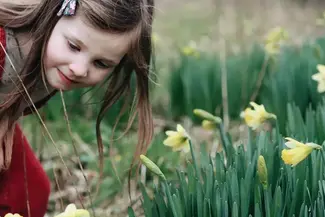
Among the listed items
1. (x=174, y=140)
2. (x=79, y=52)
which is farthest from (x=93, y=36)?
(x=174, y=140)

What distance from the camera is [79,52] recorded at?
69.5 inches

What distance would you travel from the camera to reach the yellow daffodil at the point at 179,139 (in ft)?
5.80

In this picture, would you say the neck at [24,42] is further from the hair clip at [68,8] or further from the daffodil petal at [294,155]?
the daffodil petal at [294,155]

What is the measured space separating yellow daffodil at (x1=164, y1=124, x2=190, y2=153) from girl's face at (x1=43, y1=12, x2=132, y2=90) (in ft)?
→ 0.95

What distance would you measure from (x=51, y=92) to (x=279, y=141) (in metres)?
0.82

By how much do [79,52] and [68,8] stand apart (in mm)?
156

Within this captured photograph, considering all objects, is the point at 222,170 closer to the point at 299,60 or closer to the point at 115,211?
the point at 115,211

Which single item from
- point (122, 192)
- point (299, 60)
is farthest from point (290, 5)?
point (122, 192)

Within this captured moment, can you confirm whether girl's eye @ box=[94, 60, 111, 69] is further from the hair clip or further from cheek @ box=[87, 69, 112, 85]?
the hair clip

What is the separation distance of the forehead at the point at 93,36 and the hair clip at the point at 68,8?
0.02 metres

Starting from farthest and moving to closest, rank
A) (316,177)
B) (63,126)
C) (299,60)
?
(63,126)
(299,60)
(316,177)

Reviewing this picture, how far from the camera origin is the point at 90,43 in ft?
5.75

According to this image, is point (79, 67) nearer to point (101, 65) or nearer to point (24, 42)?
point (101, 65)

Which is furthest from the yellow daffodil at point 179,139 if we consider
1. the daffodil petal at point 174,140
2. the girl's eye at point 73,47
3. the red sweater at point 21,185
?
the red sweater at point 21,185
